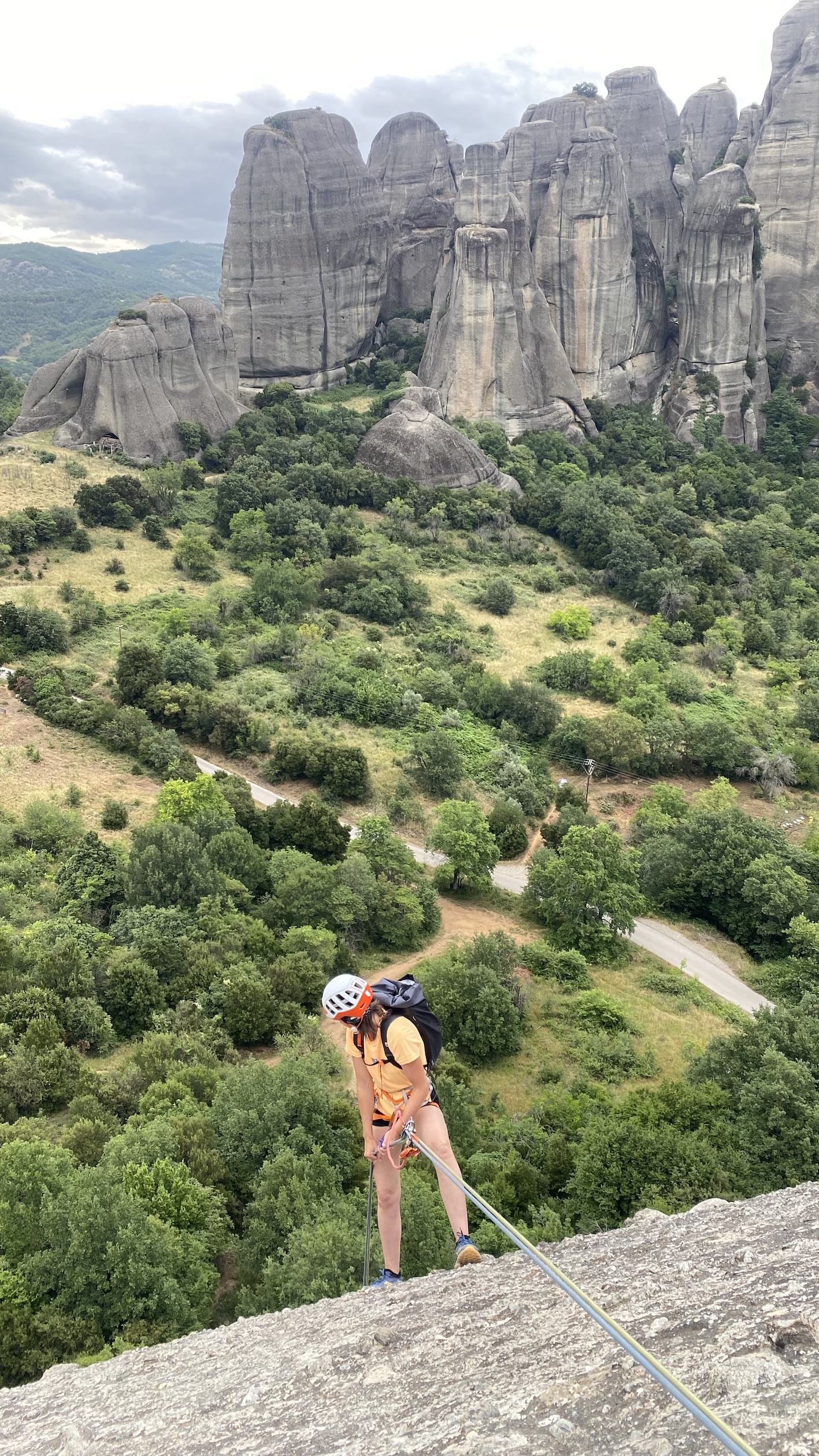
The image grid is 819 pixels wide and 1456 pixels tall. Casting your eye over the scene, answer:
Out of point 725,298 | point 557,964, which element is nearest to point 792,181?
point 725,298

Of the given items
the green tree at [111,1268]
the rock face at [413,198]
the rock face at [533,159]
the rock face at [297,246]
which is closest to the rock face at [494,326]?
the rock face at [533,159]

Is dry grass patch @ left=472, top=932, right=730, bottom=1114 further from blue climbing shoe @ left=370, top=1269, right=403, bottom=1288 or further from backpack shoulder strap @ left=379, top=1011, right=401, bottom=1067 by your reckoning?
backpack shoulder strap @ left=379, top=1011, right=401, bottom=1067

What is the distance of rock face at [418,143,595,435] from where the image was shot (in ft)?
198

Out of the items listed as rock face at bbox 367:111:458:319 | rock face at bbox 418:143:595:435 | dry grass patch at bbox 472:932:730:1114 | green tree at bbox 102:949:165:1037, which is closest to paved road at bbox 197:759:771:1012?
dry grass patch at bbox 472:932:730:1114

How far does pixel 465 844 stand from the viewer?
28.2 metres

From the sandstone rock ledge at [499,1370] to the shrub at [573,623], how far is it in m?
40.3

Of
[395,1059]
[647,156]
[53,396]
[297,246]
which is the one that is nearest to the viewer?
[395,1059]

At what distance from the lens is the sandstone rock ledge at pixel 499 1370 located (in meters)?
4.49

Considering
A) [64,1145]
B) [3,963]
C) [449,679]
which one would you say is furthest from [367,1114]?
[449,679]

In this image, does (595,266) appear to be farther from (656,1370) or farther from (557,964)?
(656,1370)

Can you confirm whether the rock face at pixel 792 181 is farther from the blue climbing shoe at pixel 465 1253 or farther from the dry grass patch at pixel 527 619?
the blue climbing shoe at pixel 465 1253

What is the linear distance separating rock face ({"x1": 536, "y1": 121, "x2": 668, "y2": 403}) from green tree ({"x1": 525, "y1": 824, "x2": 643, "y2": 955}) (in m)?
49.9

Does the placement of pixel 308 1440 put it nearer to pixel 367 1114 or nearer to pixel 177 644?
pixel 367 1114

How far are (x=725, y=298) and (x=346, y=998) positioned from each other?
2818 inches
